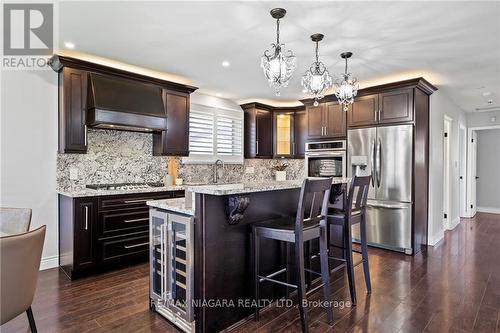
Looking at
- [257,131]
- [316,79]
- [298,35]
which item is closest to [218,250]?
[316,79]

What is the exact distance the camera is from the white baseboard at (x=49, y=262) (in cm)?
351

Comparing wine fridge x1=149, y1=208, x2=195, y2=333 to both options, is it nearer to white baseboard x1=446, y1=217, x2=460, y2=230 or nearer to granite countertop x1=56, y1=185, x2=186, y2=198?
granite countertop x1=56, y1=185, x2=186, y2=198

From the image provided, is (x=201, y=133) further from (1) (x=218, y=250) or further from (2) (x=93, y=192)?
(1) (x=218, y=250)

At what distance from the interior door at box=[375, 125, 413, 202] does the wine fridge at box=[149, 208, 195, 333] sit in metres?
3.35

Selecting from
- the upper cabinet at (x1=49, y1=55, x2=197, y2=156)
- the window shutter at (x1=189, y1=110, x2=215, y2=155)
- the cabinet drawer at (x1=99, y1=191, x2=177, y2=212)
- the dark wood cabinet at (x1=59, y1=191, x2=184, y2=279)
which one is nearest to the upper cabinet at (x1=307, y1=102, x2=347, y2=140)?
the window shutter at (x1=189, y1=110, x2=215, y2=155)

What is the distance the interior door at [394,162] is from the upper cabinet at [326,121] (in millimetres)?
699

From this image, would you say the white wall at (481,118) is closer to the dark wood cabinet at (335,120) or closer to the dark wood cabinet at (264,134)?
the dark wood cabinet at (335,120)

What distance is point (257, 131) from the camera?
5941mm

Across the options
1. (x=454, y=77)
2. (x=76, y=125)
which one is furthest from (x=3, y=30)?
(x=454, y=77)

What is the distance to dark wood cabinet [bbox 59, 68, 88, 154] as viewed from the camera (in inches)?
134

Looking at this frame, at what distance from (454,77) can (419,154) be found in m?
1.18

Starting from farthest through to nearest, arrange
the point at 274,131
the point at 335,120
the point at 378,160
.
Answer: the point at 274,131, the point at 335,120, the point at 378,160

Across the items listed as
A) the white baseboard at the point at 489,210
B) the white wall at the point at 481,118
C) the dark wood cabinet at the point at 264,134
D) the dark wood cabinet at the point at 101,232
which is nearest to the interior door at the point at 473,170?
the white wall at the point at 481,118

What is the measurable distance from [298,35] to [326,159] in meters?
2.76
